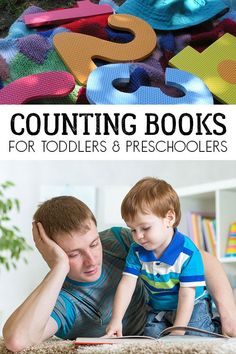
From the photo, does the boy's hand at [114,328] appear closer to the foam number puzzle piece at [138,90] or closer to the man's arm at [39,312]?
the man's arm at [39,312]

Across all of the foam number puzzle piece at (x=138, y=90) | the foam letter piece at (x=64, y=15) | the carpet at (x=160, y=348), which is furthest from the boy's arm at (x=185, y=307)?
the foam letter piece at (x=64, y=15)

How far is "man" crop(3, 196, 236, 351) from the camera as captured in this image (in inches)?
40.0

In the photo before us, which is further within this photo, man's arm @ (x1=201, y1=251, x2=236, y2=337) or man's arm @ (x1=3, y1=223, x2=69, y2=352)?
man's arm @ (x1=201, y1=251, x2=236, y2=337)

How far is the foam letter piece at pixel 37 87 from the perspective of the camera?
1781 millimetres

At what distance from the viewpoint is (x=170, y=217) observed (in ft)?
3.95

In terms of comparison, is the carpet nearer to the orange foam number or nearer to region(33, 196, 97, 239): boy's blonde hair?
region(33, 196, 97, 239): boy's blonde hair

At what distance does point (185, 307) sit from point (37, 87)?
96cm

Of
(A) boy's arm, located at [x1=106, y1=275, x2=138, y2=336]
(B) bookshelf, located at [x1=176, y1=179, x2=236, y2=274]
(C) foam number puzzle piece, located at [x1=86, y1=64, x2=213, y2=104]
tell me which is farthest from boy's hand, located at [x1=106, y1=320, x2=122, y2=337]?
(B) bookshelf, located at [x1=176, y1=179, x2=236, y2=274]

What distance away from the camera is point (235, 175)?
268 cm

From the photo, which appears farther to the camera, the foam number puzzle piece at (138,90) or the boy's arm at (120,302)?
the foam number puzzle piece at (138,90)

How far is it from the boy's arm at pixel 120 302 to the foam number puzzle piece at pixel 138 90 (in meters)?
0.74

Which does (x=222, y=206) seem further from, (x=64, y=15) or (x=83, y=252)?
(x=83, y=252)

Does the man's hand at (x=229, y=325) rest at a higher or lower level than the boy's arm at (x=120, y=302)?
lower

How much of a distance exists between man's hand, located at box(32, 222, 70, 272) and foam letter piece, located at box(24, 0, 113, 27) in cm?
125
